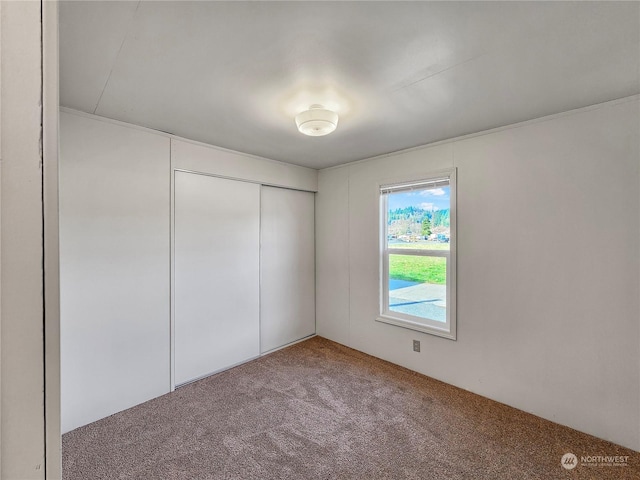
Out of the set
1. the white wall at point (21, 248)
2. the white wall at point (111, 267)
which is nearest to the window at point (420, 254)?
the white wall at point (111, 267)

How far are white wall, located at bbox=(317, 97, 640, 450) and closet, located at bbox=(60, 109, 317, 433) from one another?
1.64m

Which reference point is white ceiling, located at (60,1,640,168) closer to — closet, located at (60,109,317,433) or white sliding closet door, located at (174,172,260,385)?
closet, located at (60,109,317,433)

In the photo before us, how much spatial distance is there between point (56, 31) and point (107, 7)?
1159 mm

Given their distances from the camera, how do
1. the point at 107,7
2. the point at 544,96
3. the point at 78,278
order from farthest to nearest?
1. the point at 78,278
2. the point at 544,96
3. the point at 107,7

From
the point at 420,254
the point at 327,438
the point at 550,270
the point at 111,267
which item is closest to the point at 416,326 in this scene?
the point at 420,254

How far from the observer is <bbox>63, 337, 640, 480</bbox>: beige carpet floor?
1780 millimetres

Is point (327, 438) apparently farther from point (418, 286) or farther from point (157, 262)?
point (157, 262)

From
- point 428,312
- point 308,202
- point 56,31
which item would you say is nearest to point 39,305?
point 56,31

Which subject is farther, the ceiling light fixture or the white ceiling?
the ceiling light fixture

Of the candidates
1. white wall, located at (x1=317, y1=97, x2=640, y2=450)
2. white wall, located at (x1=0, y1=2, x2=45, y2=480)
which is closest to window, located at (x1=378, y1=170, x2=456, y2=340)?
white wall, located at (x1=317, y1=97, x2=640, y2=450)

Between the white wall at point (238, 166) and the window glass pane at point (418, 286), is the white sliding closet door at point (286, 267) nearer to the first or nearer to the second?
the white wall at point (238, 166)

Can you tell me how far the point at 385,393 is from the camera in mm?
2596

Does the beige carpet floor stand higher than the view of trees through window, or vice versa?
the view of trees through window

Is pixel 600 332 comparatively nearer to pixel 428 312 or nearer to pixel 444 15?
pixel 428 312
